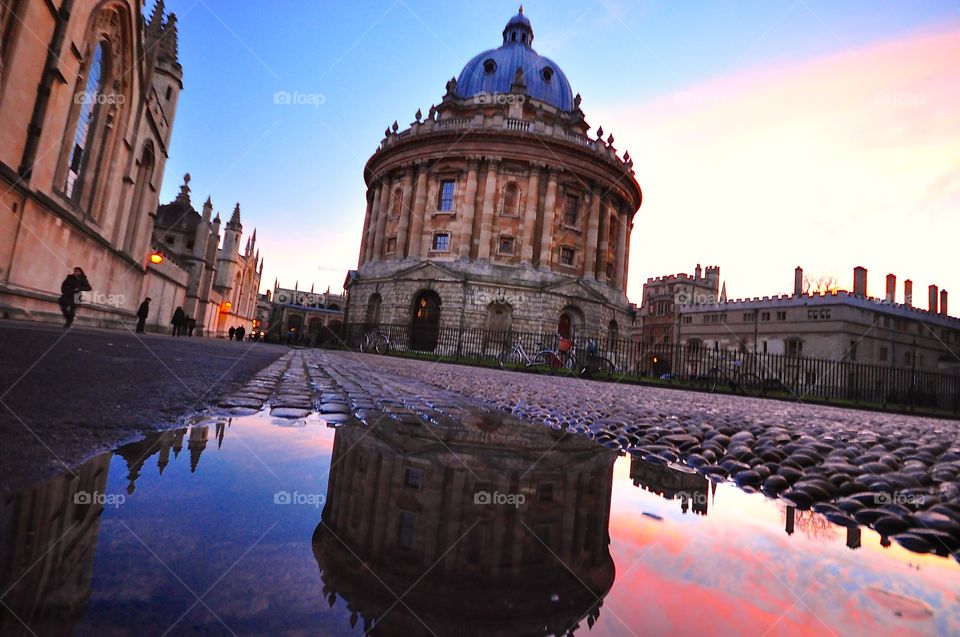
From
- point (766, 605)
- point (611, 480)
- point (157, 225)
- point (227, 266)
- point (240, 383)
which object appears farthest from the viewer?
point (227, 266)

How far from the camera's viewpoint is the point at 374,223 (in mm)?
35281

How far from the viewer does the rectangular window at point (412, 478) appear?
134 cm

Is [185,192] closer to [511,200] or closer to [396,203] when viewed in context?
[396,203]

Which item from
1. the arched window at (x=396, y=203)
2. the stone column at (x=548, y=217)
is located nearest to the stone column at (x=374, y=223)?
the arched window at (x=396, y=203)

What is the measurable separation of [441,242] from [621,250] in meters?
13.2

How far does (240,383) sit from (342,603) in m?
3.69

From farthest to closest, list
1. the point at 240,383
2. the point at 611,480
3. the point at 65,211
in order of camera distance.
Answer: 1. the point at 65,211
2. the point at 240,383
3. the point at 611,480

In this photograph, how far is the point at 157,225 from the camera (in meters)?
38.1

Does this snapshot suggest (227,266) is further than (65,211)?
Yes

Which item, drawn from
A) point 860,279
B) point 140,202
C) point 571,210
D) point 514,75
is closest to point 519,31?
point 514,75

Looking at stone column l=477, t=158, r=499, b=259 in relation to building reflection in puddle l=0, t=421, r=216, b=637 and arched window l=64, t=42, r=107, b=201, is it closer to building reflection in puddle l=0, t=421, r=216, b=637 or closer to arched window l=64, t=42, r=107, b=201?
arched window l=64, t=42, r=107, b=201

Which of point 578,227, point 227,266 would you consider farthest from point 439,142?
point 227,266

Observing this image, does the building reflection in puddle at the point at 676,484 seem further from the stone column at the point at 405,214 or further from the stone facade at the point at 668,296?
the stone facade at the point at 668,296

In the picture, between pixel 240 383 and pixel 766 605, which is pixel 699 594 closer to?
pixel 766 605
